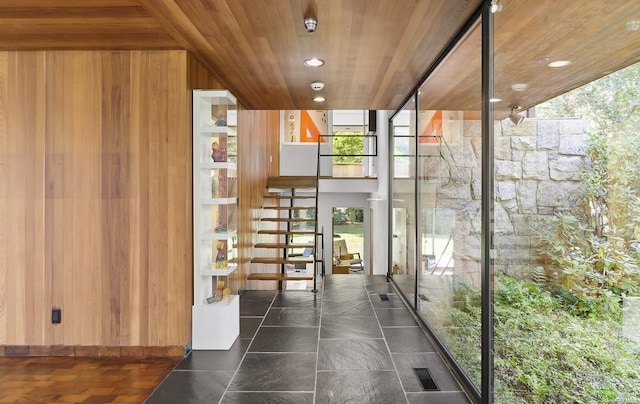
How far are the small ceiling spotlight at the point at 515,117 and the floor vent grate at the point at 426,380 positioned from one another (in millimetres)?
1749

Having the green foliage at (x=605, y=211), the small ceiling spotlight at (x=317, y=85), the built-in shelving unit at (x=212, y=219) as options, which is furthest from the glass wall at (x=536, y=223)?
the built-in shelving unit at (x=212, y=219)

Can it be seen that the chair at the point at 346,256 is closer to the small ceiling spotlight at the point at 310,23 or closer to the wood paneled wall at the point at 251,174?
the wood paneled wall at the point at 251,174

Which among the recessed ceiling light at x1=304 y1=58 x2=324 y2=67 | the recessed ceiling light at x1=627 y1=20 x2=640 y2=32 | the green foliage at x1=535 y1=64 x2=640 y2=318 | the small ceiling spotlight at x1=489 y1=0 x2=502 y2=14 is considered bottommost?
the green foliage at x1=535 y1=64 x2=640 y2=318

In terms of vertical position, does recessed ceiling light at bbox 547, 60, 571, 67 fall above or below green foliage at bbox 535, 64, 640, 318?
above

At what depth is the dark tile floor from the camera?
251cm

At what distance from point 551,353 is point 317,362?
1.83 m

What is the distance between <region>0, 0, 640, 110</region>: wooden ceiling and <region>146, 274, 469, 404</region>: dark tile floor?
191 centimetres

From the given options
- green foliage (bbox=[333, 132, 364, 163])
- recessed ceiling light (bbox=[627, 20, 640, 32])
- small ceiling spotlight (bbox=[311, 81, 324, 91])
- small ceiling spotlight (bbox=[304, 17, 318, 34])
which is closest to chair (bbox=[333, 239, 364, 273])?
green foliage (bbox=[333, 132, 364, 163])

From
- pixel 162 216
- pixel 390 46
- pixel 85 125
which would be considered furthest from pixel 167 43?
pixel 390 46

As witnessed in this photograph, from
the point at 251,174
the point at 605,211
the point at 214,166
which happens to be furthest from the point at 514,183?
the point at 251,174

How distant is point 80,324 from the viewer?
3.16 m

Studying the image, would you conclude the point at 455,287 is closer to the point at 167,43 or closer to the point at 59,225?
the point at 167,43

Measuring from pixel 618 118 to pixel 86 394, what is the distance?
10.3ft

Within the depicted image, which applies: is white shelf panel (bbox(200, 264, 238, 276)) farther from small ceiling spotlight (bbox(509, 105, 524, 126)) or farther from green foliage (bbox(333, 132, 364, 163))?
green foliage (bbox(333, 132, 364, 163))
